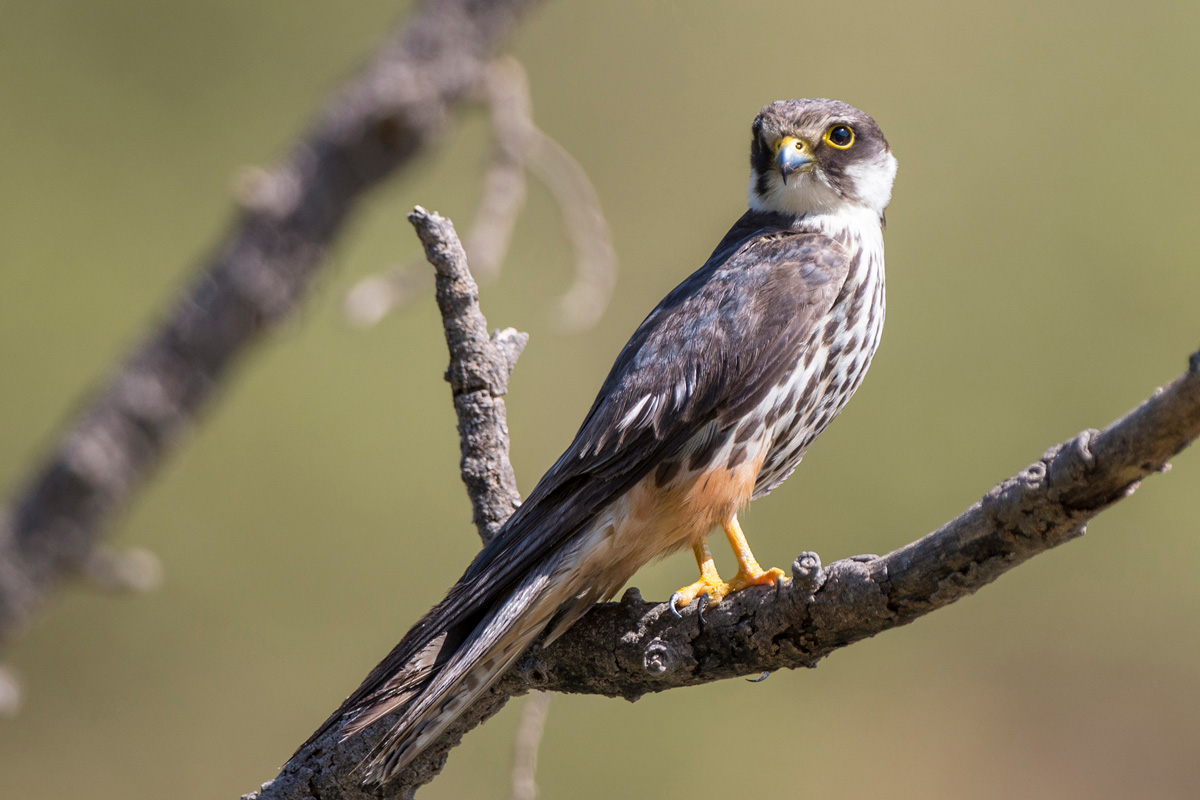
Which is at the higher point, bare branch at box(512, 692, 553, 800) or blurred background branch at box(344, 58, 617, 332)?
blurred background branch at box(344, 58, 617, 332)

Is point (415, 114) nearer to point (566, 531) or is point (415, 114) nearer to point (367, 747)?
point (566, 531)

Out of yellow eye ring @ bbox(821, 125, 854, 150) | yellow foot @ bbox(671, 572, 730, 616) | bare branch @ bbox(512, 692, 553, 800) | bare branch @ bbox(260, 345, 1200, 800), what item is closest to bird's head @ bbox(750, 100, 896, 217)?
yellow eye ring @ bbox(821, 125, 854, 150)

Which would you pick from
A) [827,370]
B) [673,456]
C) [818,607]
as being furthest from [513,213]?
[818,607]

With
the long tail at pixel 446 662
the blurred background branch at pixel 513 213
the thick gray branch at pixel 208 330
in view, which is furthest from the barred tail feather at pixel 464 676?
the thick gray branch at pixel 208 330

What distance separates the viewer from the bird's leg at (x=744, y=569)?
2.37 m

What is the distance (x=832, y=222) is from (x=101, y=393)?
2164mm

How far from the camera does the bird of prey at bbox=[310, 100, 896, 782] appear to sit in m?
2.25

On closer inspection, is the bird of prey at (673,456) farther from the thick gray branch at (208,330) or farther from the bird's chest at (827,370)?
the thick gray branch at (208,330)

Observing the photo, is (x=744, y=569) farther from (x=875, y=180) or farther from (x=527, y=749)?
(x=875, y=180)

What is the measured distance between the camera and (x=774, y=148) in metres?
3.10

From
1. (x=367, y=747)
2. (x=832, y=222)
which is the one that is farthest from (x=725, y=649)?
(x=832, y=222)

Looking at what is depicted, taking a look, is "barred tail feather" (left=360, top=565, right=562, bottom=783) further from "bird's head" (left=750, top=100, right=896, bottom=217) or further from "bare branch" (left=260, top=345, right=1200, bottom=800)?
"bird's head" (left=750, top=100, right=896, bottom=217)

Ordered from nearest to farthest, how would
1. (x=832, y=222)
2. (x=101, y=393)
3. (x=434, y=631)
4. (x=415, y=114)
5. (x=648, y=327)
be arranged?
1. (x=101, y=393)
2. (x=415, y=114)
3. (x=434, y=631)
4. (x=648, y=327)
5. (x=832, y=222)

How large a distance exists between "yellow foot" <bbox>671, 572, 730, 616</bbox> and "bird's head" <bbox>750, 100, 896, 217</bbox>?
125cm
